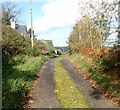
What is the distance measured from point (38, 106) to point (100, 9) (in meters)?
29.5

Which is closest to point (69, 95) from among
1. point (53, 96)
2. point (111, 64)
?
point (53, 96)

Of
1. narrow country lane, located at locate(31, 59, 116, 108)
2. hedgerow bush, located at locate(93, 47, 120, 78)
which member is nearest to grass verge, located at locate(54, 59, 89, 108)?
narrow country lane, located at locate(31, 59, 116, 108)

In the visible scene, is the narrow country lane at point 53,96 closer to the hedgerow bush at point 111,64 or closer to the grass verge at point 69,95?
the grass verge at point 69,95

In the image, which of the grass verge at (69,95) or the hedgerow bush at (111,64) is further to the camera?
the hedgerow bush at (111,64)

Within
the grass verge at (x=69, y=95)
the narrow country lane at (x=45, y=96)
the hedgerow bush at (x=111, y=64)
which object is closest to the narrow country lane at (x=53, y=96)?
the narrow country lane at (x=45, y=96)

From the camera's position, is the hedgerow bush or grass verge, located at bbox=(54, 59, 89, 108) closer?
grass verge, located at bbox=(54, 59, 89, 108)

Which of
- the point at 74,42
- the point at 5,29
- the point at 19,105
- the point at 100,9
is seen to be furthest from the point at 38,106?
the point at 74,42

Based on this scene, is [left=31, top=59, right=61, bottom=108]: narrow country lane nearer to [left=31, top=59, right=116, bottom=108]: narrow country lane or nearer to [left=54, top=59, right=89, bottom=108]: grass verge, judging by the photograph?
[left=31, top=59, right=116, bottom=108]: narrow country lane

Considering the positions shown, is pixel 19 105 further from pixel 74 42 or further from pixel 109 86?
pixel 74 42

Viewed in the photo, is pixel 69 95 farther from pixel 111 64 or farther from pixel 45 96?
pixel 111 64

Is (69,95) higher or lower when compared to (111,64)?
lower

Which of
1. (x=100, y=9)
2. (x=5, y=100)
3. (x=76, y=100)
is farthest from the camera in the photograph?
(x=100, y=9)

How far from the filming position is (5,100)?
40.5 feet

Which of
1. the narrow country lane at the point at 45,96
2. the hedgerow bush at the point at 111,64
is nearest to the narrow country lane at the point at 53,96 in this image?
the narrow country lane at the point at 45,96
